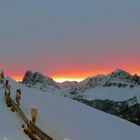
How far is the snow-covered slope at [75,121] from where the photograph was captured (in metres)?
12.2

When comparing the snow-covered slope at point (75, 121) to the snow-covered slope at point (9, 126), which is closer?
the snow-covered slope at point (9, 126)

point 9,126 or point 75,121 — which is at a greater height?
point 75,121

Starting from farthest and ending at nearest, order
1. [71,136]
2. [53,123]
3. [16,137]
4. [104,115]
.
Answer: [104,115] → [53,123] → [71,136] → [16,137]

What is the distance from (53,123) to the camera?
12664 millimetres

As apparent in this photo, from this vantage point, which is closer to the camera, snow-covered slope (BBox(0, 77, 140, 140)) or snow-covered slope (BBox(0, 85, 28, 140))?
snow-covered slope (BBox(0, 85, 28, 140))

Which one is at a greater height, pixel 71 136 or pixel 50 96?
pixel 50 96

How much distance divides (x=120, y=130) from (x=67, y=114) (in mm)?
1342

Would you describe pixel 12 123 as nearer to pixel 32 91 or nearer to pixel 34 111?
pixel 34 111

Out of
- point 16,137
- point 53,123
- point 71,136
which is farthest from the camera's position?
point 53,123

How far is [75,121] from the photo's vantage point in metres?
13.3

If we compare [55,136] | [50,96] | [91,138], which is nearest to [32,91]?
[50,96]

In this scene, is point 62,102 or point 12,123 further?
point 62,102

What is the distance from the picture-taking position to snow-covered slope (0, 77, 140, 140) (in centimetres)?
1217

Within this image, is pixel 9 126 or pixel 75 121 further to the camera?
pixel 75 121
